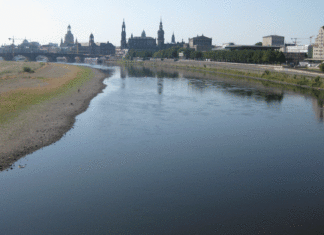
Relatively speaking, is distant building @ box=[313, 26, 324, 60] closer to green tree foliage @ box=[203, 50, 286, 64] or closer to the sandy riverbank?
green tree foliage @ box=[203, 50, 286, 64]

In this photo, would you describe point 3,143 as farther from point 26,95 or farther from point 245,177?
point 26,95

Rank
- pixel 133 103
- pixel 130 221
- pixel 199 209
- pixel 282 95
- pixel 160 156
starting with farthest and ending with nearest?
pixel 282 95
pixel 133 103
pixel 160 156
pixel 199 209
pixel 130 221

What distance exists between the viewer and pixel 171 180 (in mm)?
19891

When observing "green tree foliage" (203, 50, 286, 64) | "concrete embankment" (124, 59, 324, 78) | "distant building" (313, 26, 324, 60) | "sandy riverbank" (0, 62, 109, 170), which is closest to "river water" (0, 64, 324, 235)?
"sandy riverbank" (0, 62, 109, 170)

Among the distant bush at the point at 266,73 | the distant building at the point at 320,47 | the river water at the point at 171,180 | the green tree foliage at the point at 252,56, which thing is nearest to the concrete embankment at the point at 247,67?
the distant bush at the point at 266,73

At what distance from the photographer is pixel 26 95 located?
48.4 meters

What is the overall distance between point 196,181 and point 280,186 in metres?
5.05

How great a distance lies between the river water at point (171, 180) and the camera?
49.8 feet

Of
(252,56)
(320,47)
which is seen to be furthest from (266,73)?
(320,47)

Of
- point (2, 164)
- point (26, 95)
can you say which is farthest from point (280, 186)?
point (26, 95)

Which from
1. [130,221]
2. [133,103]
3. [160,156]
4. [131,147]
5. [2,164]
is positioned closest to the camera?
[130,221]

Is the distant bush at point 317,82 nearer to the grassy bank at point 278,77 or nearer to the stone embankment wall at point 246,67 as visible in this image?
the grassy bank at point 278,77

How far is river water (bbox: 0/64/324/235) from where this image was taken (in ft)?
49.8

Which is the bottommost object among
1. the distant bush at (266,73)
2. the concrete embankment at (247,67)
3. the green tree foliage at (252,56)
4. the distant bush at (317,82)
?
the distant bush at (317,82)
